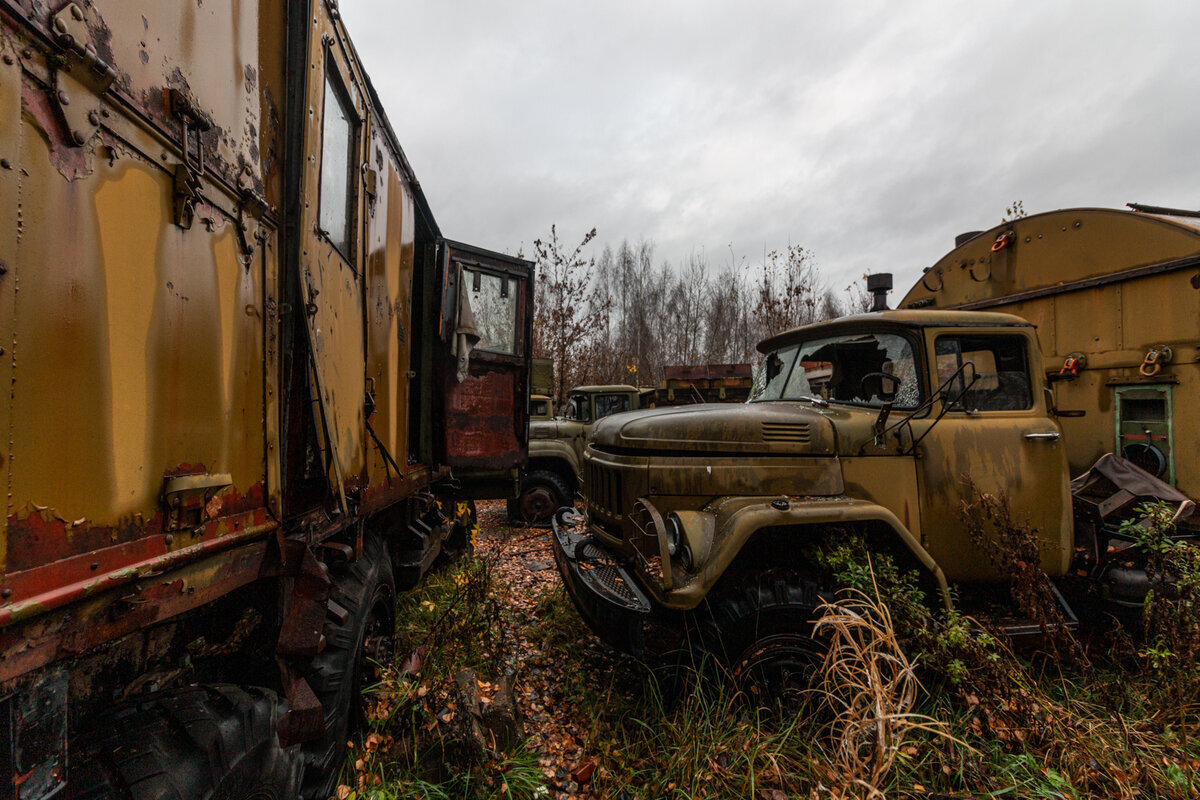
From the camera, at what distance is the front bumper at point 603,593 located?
2.83 metres

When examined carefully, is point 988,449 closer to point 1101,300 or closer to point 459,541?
point 1101,300

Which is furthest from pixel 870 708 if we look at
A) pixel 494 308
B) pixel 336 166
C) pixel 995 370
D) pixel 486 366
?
pixel 494 308

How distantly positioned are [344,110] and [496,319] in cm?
277

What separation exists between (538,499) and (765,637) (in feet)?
18.9

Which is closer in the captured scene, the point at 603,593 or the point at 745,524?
the point at 745,524

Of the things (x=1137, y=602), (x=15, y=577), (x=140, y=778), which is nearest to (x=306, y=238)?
(x=15, y=577)

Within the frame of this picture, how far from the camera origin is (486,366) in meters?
5.10

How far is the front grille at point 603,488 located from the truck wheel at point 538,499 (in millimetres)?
4473

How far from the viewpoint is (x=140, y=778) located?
1.36m

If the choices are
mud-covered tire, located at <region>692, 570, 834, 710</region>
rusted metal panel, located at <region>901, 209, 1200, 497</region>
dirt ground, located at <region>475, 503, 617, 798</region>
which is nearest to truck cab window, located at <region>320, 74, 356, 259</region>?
mud-covered tire, located at <region>692, 570, 834, 710</region>

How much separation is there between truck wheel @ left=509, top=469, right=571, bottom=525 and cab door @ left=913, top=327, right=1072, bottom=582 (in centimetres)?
579

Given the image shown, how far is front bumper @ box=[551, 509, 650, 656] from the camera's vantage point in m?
2.83

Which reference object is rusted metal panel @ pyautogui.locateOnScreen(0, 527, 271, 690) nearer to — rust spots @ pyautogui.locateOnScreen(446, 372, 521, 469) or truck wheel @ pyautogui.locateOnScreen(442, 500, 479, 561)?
rust spots @ pyautogui.locateOnScreen(446, 372, 521, 469)

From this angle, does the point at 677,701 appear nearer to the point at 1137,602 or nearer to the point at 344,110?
the point at 1137,602
